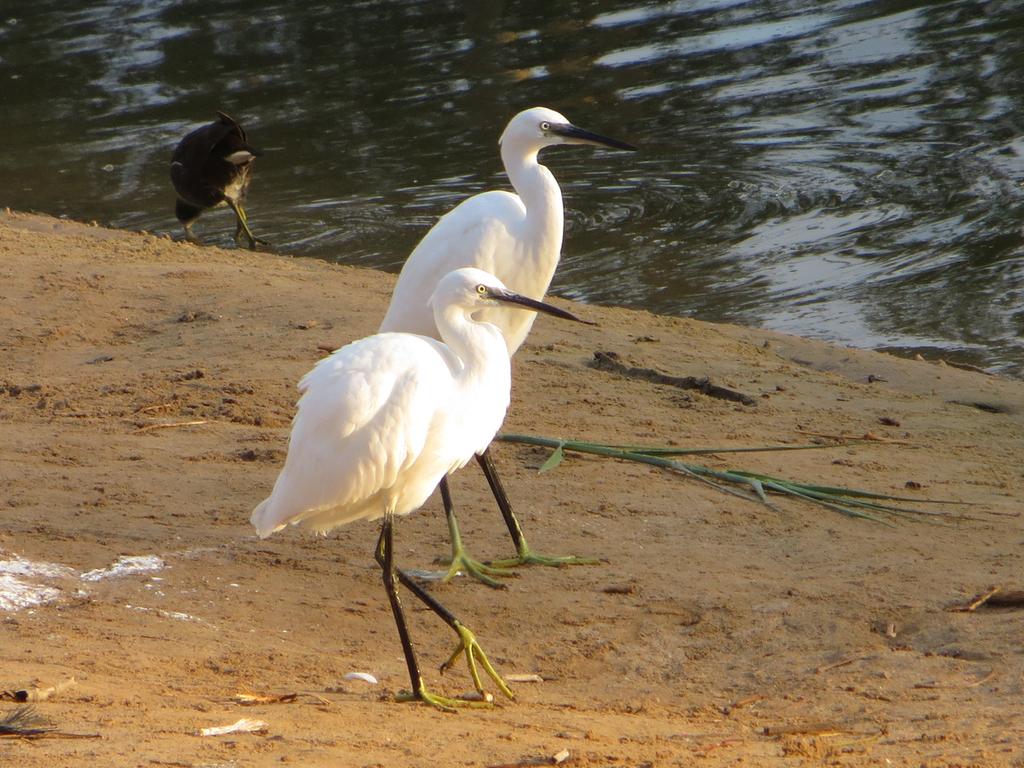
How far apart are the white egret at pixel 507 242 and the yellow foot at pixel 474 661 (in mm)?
1142

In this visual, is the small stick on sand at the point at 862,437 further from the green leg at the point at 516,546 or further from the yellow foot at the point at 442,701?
the yellow foot at the point at 442,701

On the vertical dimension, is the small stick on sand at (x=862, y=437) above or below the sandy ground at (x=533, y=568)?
Result: below

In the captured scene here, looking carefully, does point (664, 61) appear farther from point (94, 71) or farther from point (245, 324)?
point (245, 324)

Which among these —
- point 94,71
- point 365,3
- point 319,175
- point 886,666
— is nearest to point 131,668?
point 886,666

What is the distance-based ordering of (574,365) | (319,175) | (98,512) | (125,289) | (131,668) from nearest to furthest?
1. (131,668)
2. (98,512)
3. (574,365)
4. (125,289)
5. (319,175)

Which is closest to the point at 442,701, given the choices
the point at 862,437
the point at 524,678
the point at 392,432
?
the point at 524,678

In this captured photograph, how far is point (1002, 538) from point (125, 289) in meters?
4.95

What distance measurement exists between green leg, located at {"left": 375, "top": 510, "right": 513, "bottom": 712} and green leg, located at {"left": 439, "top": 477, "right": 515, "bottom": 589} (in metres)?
0.67

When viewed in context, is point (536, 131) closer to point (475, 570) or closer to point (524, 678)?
point (475, 570)

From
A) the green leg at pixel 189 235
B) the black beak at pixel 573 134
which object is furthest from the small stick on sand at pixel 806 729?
the green leg at pixel 189 235

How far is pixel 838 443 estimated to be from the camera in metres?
6.27

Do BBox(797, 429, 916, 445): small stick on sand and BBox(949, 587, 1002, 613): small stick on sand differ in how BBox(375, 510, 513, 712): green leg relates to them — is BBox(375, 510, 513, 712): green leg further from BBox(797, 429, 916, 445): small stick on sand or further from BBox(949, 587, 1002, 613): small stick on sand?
BBox(797, 429, 916, 445): small stick on sand

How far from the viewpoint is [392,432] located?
3945 millimetres

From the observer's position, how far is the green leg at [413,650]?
3869mm
